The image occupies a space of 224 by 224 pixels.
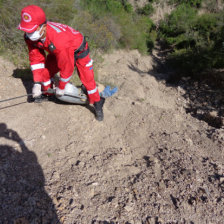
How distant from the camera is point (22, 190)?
1.93 meters

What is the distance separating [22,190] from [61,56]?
148 cm

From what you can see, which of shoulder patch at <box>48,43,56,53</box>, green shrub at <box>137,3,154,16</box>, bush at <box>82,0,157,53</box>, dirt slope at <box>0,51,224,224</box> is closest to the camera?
dirt slope at <box>0,51,224,224</box>

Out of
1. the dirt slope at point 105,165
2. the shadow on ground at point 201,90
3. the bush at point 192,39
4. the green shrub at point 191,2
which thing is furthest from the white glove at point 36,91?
the green shrub at point 191,2

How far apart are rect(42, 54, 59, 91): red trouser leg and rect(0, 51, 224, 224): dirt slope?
1.25 feet

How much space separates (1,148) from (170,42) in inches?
297

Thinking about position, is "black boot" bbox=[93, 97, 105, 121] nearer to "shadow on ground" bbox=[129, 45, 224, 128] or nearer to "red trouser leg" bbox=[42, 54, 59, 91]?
"red trouser leg" bbox=[42, 54, 59, 91]

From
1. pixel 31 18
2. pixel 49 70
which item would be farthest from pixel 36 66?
pixel 31 18

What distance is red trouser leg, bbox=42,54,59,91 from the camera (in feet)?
9.52

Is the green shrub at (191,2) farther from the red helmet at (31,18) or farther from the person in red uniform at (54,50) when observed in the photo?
the red helmet at (31,18)

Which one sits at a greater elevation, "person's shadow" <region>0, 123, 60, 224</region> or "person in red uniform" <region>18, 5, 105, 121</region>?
"person in red uniform" <region>18, 5, 105, 121</region>

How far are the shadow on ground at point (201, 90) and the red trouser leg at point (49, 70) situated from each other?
323 cm

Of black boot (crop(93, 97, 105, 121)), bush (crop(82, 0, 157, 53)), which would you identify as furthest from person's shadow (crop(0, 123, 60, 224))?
bush (crop(82, 0, 157, 53))

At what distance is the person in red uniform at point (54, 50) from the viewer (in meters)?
2.07

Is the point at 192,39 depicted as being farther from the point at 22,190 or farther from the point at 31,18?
the point at 22,190
